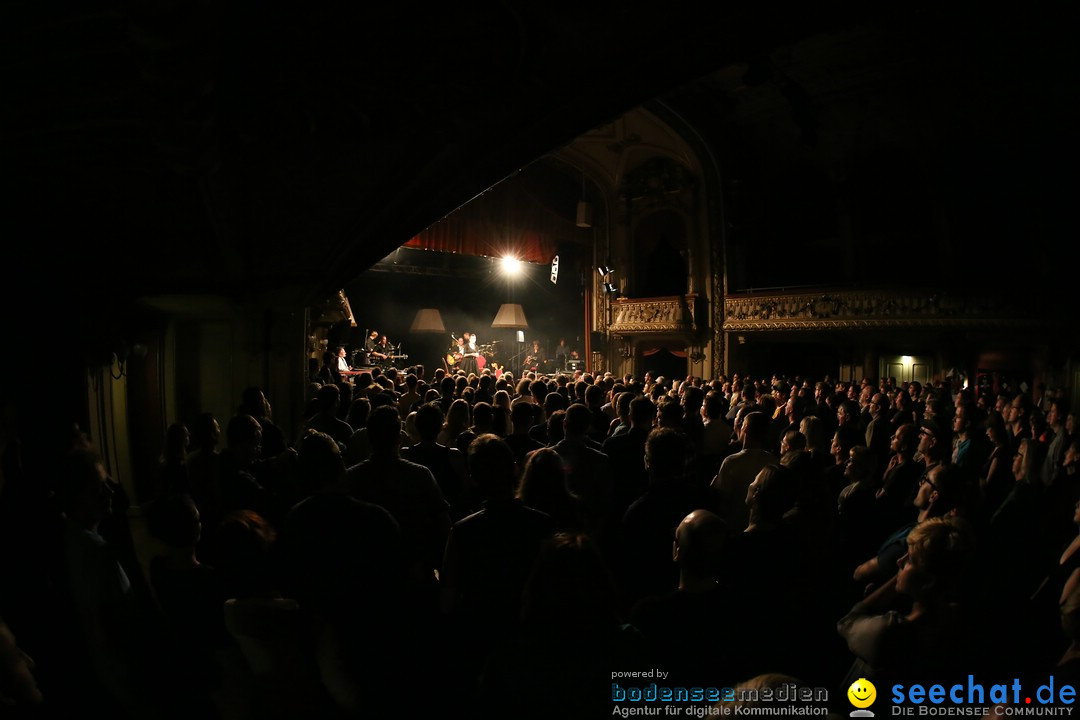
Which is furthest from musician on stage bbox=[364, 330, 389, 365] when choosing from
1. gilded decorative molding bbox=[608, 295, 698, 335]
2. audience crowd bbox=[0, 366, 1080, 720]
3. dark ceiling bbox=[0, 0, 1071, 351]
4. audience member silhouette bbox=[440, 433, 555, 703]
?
audience member silhouette bbox=[440, 433, 555, 703]

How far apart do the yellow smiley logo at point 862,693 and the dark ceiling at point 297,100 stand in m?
2.22

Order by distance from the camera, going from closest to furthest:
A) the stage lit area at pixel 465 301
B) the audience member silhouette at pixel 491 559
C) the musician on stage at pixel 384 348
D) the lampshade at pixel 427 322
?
the audience member silhouette at pixel 491 559 → the musician on stage at pixel 384 348 → the lampshade at pixel 427 322 → the stage lit area at pixel 465 301

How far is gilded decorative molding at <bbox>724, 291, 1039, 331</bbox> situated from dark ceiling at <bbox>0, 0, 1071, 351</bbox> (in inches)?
610

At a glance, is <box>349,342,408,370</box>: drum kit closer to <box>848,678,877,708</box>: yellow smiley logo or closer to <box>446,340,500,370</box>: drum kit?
<box>446,340,500,370</box>: drum kit

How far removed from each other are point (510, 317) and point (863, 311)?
1225 cm

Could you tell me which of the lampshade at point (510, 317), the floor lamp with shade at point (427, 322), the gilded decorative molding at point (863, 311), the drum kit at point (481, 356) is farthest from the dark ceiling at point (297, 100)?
the lampshade at point (510, 317)

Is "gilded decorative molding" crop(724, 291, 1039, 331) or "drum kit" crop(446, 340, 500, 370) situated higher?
"gilded decorative molding" crop(724, 291, 1039, 331)

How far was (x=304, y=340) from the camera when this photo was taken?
303 inches

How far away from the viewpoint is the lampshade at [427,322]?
891 inches

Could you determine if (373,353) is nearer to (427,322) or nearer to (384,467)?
(427,322)

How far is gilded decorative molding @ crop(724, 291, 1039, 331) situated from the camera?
15320mm

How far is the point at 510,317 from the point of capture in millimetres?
24172

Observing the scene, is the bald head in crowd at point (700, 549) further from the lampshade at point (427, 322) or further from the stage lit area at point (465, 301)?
the lampshade at point (427, 322)

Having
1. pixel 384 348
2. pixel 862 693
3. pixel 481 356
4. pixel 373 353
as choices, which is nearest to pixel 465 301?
pixel 481 356
